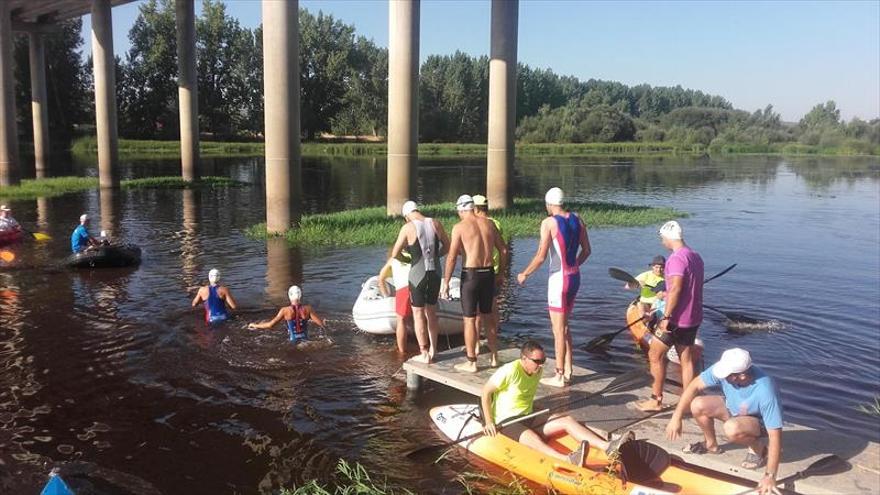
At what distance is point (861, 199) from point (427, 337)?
37732 millimetres

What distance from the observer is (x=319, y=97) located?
291ft

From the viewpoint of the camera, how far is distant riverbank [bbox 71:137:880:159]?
76.1m

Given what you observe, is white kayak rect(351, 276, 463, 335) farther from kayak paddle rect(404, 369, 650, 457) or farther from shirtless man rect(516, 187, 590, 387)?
kayak paddle rect(404, 369, 650, 457)

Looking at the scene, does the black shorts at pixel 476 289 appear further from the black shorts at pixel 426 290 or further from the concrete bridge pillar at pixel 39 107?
the concrete bridge pillar at pixel 39 107

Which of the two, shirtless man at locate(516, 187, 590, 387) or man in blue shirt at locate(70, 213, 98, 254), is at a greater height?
shirtless man at locate(516, 187, 590, 387)

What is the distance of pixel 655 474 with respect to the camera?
6344mm

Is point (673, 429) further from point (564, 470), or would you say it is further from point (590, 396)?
point (590, 396)

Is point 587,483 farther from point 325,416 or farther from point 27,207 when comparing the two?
point 27,207

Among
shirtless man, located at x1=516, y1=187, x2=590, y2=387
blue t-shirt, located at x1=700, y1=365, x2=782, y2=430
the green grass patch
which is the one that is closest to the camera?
blue t-shirt, located at x1=700, y1=365, x2=782, y2=430

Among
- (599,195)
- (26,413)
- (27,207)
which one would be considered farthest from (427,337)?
(599,195)

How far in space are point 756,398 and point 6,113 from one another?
3824 cm

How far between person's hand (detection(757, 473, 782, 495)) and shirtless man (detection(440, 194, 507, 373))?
3.67 metres

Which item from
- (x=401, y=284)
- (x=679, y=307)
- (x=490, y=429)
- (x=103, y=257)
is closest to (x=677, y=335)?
(x=679, y=307)

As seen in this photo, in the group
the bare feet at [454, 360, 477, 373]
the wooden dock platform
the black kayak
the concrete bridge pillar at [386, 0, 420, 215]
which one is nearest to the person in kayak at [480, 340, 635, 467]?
the wooden dock platform
